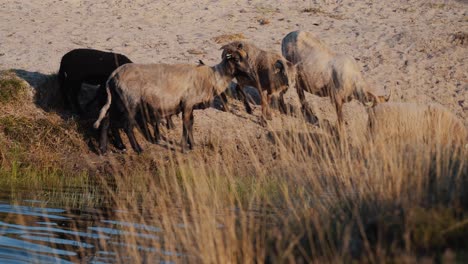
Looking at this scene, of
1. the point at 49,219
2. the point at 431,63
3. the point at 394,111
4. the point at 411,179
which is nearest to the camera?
the point at 411,179

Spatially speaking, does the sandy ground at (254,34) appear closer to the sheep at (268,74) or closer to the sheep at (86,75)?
the sheep at (268,74)

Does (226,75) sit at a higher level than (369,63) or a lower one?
higher

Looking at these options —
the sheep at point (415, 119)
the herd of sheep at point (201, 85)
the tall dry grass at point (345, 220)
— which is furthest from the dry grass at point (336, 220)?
the herd of sheep at point (201, 85)

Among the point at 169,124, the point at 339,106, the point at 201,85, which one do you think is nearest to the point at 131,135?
the point at 169,124

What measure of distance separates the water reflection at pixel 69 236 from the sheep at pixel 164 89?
367cm

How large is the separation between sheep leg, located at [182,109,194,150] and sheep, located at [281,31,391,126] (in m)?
2.32

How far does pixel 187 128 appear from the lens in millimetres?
13977

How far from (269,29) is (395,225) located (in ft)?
42.3

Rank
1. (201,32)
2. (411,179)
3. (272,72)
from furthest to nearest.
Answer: (201,32)
(272,72)
(411,179)

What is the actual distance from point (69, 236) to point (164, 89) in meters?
5.36

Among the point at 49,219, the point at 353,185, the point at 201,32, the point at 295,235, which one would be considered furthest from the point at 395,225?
the point at 201,32

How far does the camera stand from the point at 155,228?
855 centimetres

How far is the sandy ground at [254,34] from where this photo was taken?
55.1 feet

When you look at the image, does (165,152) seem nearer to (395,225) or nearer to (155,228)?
(155,228)
